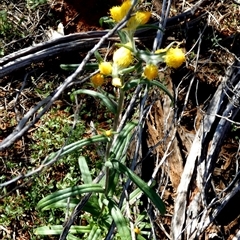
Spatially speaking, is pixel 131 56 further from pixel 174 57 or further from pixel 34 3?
pixel 34 3

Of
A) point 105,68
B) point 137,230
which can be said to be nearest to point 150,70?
point 105,68

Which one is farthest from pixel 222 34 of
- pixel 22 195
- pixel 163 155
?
pixel 22 195

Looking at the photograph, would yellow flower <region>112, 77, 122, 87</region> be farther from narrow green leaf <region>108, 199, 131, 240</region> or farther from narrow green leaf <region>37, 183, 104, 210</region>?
narrow green leaf <region>108, 199, 131, 240</region>

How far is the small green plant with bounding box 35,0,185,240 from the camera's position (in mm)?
2334

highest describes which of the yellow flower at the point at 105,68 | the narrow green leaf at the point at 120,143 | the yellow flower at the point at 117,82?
the yellow flower at the point at 105,68

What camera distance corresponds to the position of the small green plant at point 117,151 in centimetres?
233

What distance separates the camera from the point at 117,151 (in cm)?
284

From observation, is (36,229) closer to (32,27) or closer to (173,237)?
(173,237)

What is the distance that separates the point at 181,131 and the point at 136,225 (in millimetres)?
805

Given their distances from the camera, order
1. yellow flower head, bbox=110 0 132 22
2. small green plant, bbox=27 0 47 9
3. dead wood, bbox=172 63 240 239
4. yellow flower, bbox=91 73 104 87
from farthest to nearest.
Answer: small green plant, bbox=27 0 47 9
dead wood, bbox=172 63 240 239
yellow flower, bbox=91 73 104 87
yellow flower head, bbox=110 0 132 22

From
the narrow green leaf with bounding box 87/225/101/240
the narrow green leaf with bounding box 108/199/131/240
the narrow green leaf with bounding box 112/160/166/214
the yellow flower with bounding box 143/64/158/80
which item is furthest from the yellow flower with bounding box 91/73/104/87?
the narrow green leaf with bounding box 87/225/101/240

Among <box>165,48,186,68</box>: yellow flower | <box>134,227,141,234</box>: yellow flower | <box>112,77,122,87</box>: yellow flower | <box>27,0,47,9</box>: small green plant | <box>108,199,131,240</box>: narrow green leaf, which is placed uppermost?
<box>27,0,47,9</box>: small green plant

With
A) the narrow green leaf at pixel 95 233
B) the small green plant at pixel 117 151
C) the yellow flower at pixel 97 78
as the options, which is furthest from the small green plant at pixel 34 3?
the narrow green leaf at pixel 95 233

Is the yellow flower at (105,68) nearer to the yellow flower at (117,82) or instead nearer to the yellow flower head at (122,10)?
the yellow flower at (117,82)
